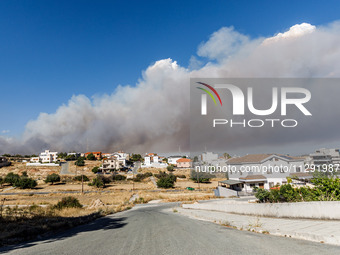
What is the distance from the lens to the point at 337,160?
372ft

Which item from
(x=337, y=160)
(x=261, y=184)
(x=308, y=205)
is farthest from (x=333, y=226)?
(x=337, y=160)

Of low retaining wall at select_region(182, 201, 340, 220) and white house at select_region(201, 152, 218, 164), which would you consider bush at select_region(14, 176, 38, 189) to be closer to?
low retaining wall at select_region(182, 201, 340, 220)

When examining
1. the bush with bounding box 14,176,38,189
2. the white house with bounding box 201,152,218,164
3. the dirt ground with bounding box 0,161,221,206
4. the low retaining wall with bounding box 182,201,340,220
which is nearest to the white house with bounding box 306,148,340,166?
the white house with bounding box 201,152,218,164

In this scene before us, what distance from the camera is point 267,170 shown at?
5047 cm

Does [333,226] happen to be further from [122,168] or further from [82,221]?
[122,168]

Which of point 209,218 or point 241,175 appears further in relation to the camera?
point 241,175

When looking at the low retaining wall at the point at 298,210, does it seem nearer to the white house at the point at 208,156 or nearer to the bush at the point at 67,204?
the bush at the point at 67,204

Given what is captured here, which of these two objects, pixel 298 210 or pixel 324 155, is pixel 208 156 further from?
pixel 298 210

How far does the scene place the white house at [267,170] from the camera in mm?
48938

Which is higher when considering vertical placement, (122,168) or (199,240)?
(199,240)

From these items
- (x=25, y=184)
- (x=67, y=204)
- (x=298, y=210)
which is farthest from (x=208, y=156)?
(x=298, y=210)

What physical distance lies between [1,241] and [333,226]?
13.1 m

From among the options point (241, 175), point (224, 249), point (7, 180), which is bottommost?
point (7, 180)

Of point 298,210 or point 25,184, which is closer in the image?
point 298,210
